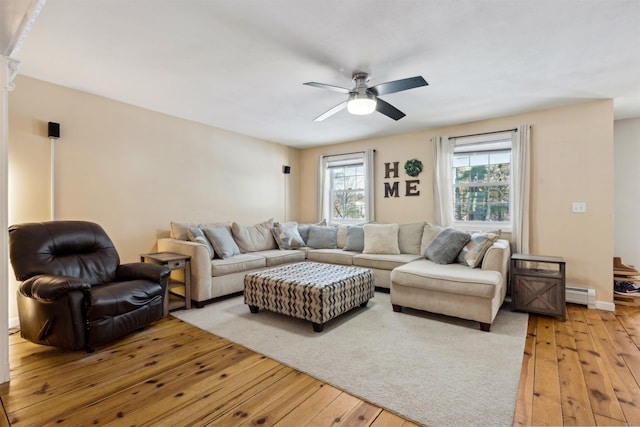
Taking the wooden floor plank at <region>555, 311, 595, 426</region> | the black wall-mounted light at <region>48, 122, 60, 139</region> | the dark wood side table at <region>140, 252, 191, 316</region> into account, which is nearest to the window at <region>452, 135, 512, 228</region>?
the wooden floor plank at <region>555, 311, 595, 426</region>

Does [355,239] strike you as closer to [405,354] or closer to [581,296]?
[405,354]

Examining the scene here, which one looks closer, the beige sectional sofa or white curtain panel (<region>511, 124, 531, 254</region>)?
the beige sectional sofa

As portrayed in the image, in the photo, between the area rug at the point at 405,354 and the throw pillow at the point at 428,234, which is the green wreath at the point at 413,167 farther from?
the area rug at the point at 405,354

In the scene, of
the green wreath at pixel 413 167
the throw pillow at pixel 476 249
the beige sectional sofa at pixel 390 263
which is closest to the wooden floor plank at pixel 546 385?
the beige sectional sofa at pixel 390 263

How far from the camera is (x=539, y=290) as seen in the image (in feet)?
10.8

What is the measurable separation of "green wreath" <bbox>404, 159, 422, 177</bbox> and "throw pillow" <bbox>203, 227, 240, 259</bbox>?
3.02 metres

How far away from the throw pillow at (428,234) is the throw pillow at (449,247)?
1.72ft

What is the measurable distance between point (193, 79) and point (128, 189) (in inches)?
68.1

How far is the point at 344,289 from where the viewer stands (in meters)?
3.06

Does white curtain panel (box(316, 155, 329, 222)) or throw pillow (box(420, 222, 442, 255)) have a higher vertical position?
white curtain panel (box(316, 155, 329, 222))

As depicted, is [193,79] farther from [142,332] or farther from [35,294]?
[142,332]

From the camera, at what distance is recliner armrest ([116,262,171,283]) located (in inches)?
115

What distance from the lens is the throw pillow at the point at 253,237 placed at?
4566mm

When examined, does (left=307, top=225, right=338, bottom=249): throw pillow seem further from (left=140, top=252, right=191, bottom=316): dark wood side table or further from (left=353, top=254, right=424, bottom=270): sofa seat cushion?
(left=140, top=252, right=191, bottom=316): dark wood side table
